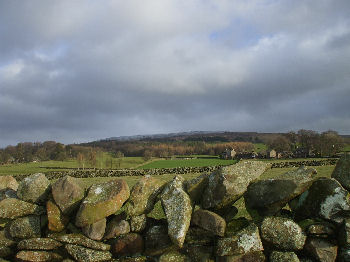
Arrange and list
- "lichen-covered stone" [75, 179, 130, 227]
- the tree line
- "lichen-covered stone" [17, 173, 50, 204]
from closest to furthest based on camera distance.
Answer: "lichen-covered stone" [75, 179, 130, 227]
"lichen-covered stone" [17, 173, 50, 204]
the tree line

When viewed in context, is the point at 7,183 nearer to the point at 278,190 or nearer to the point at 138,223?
the point at 138,223

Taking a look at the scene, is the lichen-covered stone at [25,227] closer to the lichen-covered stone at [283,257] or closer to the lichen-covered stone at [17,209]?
the lichen-covered stone at [17,209]

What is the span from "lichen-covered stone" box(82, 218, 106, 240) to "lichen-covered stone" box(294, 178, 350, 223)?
4.01 metres

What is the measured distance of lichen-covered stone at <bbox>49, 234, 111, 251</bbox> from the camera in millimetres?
5566

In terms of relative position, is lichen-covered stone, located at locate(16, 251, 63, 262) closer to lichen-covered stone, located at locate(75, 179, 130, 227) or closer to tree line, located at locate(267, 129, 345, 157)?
lichen-covered stone, located at locate(75, 179, 130, 227)

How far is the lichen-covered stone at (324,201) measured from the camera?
532cm

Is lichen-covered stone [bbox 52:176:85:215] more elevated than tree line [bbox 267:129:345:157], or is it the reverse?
lichen-covered stone [bbox 52:176:85:215]

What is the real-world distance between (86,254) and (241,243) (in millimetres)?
2958

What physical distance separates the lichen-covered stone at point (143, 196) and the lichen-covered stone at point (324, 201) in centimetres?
305

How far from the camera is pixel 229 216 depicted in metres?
6.11

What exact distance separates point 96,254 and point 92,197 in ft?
Answer: 3.62

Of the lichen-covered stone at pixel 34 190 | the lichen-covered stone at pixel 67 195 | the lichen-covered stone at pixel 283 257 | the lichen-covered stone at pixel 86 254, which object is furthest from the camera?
the lichen-covered stone at pixel 34 190

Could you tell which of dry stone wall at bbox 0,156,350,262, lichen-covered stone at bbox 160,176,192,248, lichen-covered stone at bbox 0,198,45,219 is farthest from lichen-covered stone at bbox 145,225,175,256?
lichen-covered stone at bbox 0,198,45,219

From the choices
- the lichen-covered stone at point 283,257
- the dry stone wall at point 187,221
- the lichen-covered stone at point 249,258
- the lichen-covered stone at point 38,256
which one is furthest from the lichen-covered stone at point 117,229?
the lichen-covered stone at point 283,257
